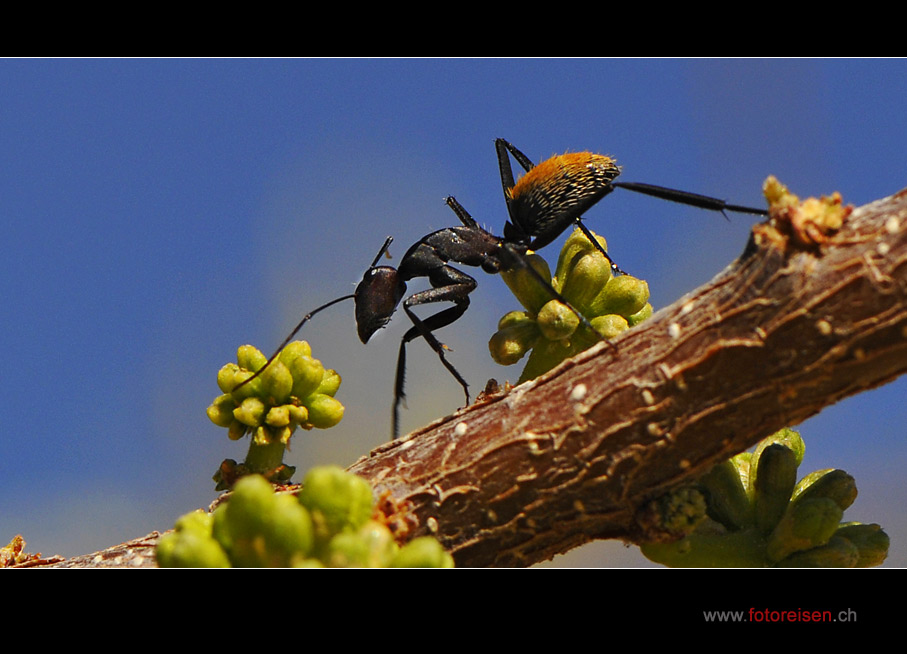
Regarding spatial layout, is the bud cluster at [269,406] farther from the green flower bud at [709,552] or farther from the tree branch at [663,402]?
the green flower bud at [709,552]

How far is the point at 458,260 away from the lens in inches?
262

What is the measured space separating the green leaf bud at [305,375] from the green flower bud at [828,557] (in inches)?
94.0

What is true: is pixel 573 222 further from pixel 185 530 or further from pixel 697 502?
pixel 185 530

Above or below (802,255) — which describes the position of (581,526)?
below

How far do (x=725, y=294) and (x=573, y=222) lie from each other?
131 inches

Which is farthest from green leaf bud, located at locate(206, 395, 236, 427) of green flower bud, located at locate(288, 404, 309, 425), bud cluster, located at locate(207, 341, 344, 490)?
green flower bud, located at locate(288, 404, 309, 425)

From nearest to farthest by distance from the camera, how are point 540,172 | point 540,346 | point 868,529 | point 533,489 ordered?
point 533,489 < point 868,529 < point 540,346 < point 540,172

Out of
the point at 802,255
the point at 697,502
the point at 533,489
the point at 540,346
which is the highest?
the point at 540,346

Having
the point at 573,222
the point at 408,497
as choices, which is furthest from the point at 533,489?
the point at 573,222

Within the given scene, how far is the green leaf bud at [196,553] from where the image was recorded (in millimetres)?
2350

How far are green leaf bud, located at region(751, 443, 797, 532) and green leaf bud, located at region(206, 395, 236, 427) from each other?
8.65 feet

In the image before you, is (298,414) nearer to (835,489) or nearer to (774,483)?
(774,483)

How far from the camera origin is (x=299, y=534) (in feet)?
7.45

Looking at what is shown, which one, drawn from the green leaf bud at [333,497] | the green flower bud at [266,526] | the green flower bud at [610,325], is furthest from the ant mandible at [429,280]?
the green flower bud at [266,526]
